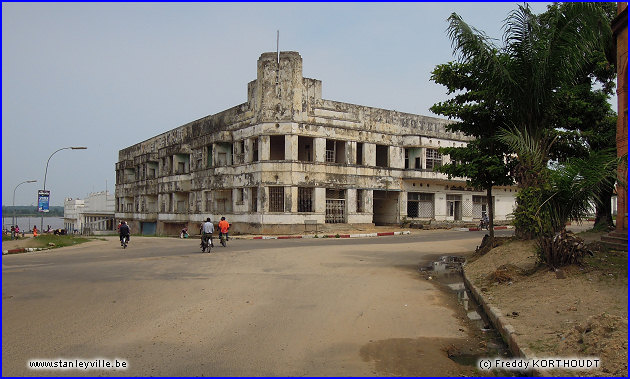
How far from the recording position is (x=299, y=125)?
3222cm

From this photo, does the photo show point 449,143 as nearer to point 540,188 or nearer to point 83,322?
point 540,188

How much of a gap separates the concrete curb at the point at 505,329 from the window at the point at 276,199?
2336 cm

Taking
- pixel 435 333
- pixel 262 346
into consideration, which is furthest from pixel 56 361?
pixel 435 333

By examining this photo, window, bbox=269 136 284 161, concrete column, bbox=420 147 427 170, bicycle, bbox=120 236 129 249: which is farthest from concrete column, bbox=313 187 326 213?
bicycle, bbox=120 236 129 249

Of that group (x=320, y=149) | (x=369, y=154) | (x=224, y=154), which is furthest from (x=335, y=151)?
(x=224, y=154)

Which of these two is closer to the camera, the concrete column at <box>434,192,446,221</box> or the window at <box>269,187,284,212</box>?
the window at <box>269,187,284,212</box>

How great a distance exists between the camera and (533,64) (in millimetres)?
13430

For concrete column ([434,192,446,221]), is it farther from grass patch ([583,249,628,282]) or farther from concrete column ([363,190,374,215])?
grass patch ([583,249,628,282])

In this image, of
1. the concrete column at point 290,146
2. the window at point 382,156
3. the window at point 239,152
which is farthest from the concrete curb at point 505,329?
the window at point 382,156

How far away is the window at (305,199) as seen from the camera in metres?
32.8

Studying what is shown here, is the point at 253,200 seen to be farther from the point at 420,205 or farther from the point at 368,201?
the point at 420,205

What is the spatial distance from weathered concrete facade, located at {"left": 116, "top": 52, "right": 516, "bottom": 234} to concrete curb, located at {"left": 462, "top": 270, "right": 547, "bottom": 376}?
23591mm

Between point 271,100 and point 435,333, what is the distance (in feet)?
88.8

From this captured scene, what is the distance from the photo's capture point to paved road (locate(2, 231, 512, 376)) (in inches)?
214
